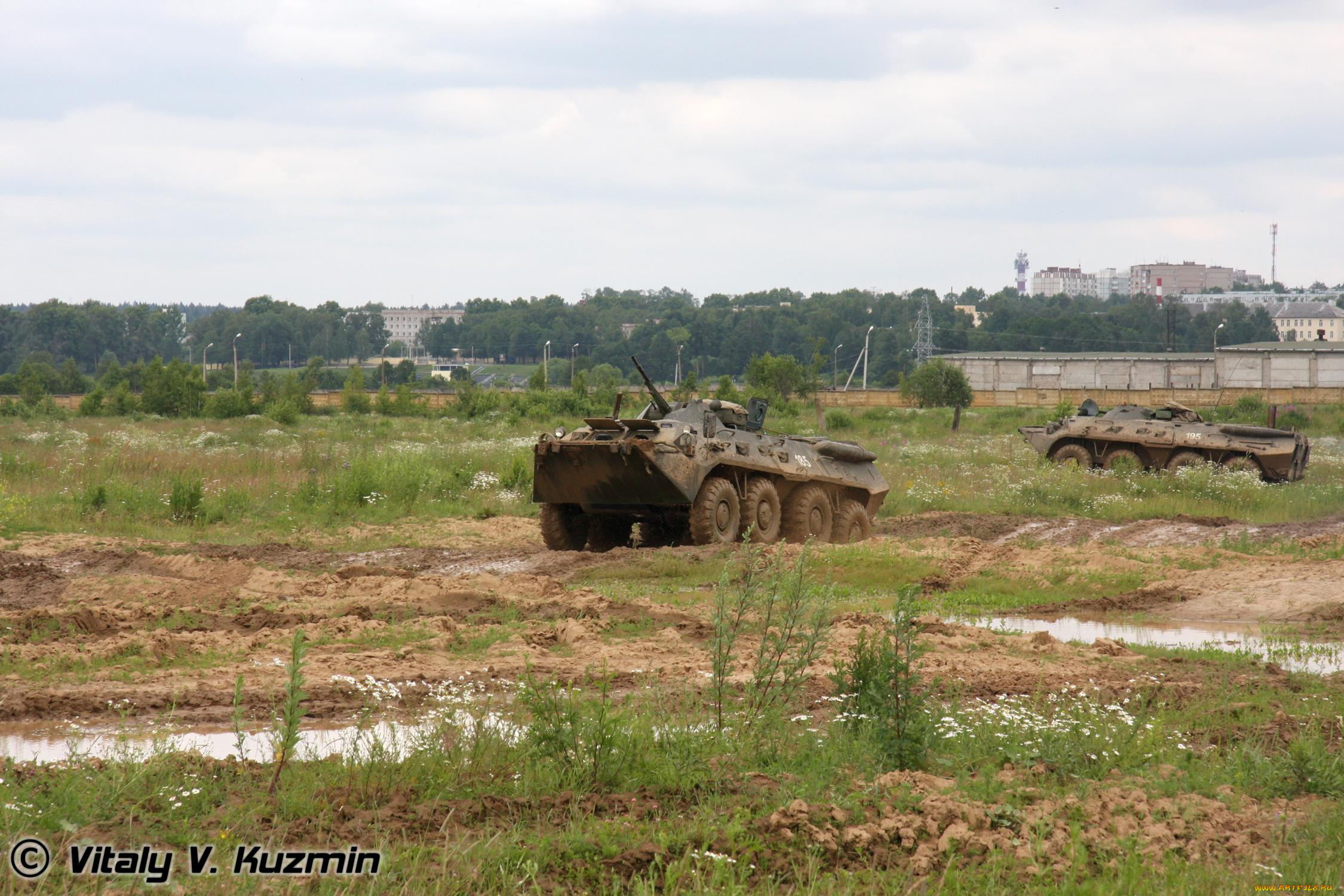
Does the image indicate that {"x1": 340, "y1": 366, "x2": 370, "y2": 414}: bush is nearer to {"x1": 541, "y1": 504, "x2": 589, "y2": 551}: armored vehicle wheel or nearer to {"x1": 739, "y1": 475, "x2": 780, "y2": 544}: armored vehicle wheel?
{"x1": 541, "y1": 504, "x2": 589, "y2": 551}: armored vehicle wheel

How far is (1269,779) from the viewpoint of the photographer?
6.02 metres

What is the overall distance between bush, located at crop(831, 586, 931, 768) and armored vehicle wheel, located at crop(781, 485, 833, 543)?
10.6 metres

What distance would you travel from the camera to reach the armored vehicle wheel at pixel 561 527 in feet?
54.9

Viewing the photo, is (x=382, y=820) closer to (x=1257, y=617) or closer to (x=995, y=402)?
(x=1257, y=617)

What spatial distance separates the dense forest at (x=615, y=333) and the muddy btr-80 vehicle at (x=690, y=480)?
61.8 meters

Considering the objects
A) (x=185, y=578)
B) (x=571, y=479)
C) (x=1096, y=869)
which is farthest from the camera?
(x=571, y=479)

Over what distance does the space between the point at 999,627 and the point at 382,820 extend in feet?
23.9

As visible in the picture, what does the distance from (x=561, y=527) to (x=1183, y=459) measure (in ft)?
52.6

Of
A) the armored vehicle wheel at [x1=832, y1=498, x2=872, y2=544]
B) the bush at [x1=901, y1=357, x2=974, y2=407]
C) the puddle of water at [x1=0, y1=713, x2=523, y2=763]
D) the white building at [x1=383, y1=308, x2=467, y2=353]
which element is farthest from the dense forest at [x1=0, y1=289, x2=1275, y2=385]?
the puddle of water at [x1=0, y1=713, x2=523, y2=763]

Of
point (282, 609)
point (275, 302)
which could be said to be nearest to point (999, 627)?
point (282, 609)

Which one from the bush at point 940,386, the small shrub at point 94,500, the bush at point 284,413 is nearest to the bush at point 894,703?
the small shrub at point 94,500

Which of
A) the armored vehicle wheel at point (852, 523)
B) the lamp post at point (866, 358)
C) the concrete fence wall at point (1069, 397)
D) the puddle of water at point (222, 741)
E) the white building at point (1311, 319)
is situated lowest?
the armored vehicle wheel at point (852, 523)

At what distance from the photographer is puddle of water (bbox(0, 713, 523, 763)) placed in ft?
19.5

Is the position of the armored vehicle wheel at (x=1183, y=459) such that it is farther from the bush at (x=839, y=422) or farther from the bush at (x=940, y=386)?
the bush at (x=940, y=386)
